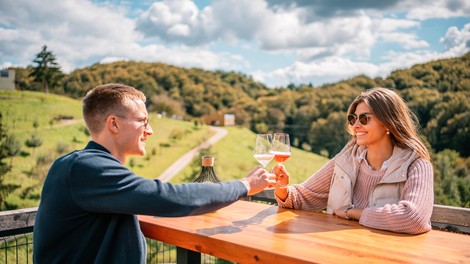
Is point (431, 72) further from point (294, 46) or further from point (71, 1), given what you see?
point (294, 46)

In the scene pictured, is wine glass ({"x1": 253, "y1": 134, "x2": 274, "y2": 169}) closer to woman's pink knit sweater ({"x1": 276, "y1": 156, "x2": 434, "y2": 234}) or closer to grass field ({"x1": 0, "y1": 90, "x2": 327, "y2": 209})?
woman's pink knit sweater ({"x1": 276, "y1": 156, "x2": 434, "y2": 234})

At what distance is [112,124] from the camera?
188 centimetres

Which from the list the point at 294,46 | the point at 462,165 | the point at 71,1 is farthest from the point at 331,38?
the point at 462,165

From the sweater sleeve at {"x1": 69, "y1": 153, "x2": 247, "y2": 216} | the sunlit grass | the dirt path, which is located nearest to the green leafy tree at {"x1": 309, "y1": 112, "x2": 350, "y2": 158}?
the sunlit grass

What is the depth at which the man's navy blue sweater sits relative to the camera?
1.62 meters

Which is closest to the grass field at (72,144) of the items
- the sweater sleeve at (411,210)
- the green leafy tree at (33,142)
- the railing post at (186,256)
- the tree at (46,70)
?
the green leafy tree at (33,142)

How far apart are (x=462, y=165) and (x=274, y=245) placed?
2222 cm

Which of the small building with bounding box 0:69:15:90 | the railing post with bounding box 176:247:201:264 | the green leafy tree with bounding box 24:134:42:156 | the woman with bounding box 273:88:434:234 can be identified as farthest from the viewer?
the small building with bounding box 0:69:15:90

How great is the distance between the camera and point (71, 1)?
32750 millimetres

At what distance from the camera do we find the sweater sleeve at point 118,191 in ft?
5.32

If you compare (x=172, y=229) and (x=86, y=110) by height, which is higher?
(x=86, y=110)


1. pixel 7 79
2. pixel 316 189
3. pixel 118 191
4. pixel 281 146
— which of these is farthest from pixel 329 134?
pixel 118 191

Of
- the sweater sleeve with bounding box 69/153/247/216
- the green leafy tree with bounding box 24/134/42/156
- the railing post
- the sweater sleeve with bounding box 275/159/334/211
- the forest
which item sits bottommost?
the green leafy tree with bounding box 24/134/42/156

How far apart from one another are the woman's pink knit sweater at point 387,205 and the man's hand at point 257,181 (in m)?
0.57
